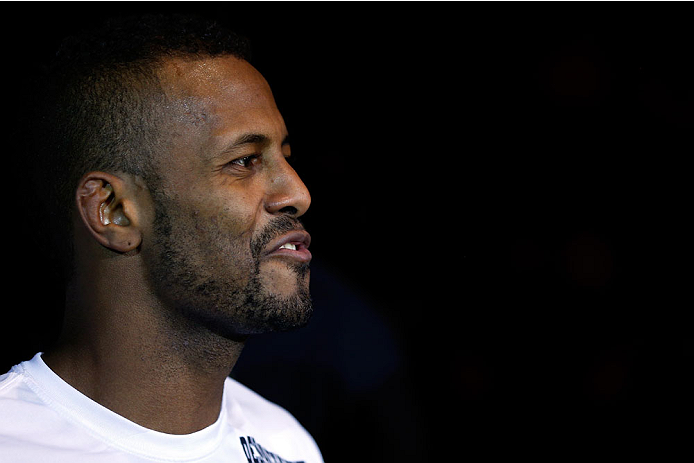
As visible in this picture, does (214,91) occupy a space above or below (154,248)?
above

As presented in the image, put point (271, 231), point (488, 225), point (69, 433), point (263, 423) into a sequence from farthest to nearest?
point (488, 225) < point (263, 423) < point (271, 231) < point (69, 433)

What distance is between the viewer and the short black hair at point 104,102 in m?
1.46

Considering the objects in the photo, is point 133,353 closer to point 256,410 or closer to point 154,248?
point 154,248

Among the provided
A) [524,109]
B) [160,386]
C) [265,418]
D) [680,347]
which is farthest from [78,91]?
[680,347]

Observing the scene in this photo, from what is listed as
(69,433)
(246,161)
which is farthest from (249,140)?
(69,433)

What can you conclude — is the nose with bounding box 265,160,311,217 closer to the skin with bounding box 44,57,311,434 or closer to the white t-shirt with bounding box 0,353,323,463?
the skin with bounding box 44,57,311,434

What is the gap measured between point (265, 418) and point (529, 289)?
3.20ft

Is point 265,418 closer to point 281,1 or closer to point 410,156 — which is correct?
point 410,156

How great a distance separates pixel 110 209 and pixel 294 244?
38cm

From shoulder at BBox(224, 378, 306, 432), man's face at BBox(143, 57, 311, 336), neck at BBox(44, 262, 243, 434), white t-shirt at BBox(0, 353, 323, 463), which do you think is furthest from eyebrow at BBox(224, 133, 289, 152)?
shoulder at BBox(224, 378, 306, 432)

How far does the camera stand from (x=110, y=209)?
4.81 feet

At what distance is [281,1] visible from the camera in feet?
7.32

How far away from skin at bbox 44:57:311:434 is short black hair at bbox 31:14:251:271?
0.10ft

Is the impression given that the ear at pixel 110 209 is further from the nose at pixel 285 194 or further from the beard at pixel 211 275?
the nose at pixel 285 194
